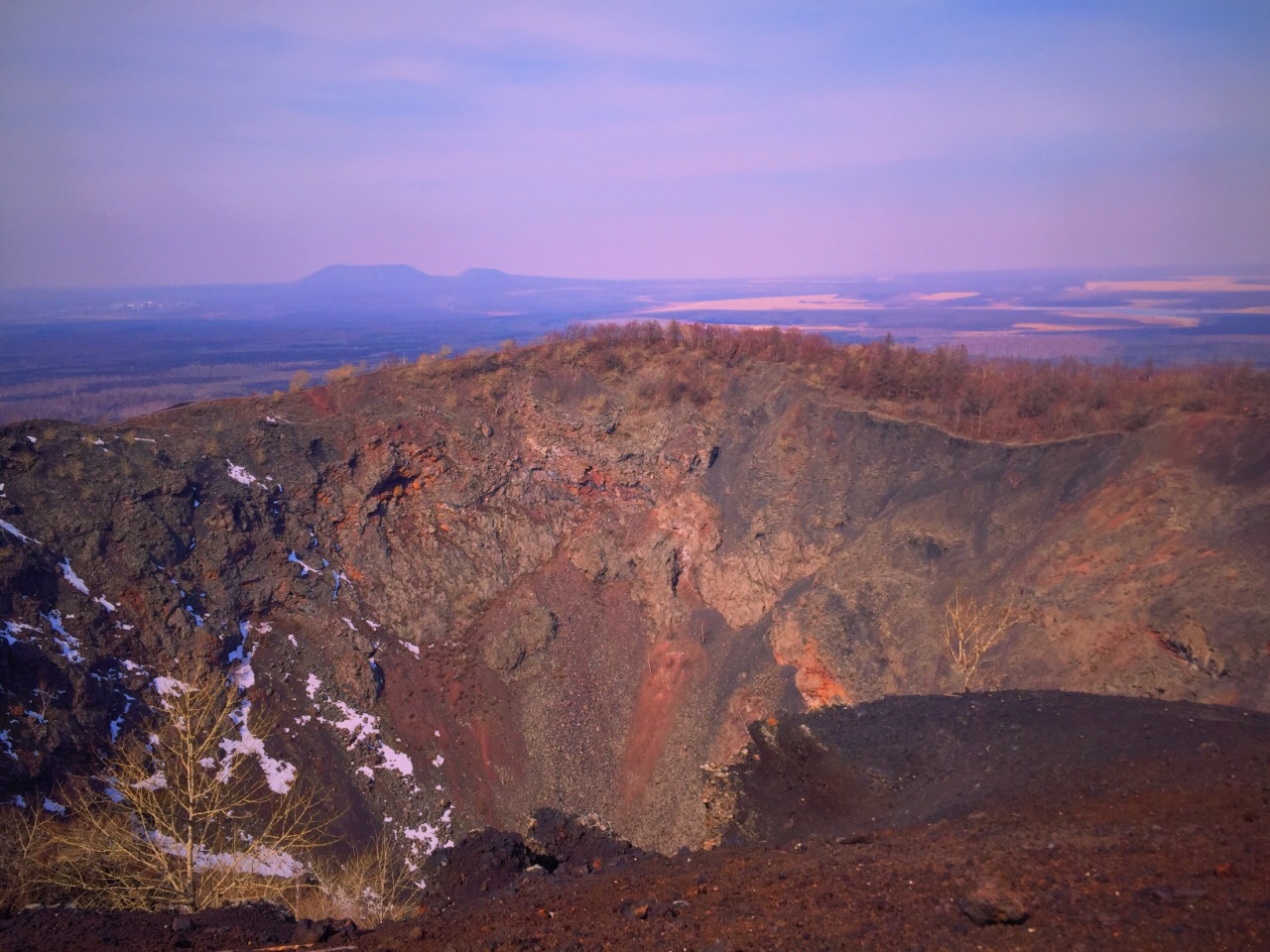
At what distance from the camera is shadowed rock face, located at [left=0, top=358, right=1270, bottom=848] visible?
80.0 ft

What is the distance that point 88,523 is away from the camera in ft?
90.2

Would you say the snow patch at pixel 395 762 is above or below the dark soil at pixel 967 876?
below

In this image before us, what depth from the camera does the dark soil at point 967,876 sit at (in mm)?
8102

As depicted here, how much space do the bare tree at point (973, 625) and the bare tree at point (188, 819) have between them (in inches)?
808

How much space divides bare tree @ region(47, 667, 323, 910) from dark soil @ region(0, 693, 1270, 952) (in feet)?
6.03

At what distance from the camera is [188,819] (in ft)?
43.1

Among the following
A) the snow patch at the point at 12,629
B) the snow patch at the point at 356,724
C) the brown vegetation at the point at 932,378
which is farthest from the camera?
the brown vegetation at the point at 932,378

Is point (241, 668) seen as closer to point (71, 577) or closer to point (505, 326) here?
point (71, 577)

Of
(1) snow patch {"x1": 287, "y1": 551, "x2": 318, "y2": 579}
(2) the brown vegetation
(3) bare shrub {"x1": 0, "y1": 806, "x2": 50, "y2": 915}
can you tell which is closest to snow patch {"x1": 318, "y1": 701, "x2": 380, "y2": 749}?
(1) snow patch {"x1": 287, "y1": 551, "x2": 318, "y2": 579}

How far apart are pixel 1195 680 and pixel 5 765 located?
108 ft

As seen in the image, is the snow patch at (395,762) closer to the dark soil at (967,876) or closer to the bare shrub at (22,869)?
the dark soil at (967,876)

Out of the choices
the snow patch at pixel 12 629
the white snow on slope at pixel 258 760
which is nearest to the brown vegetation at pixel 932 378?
the white snow on slope at pixel 258 760

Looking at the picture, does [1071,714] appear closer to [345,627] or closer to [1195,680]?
[1195,680]

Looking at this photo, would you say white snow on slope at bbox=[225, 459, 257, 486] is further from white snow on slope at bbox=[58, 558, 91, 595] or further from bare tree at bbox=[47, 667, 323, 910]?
bare tree at bbox=[47, 667, 323, 910]
